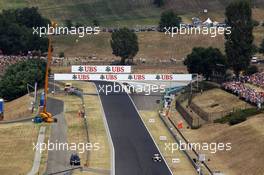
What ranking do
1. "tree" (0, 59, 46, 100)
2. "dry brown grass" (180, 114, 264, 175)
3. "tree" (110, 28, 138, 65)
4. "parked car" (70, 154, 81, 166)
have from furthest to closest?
"tree" (110, 28, 138, 65) → "tree" (0, 59, 46, 100) → "parked car" (70, 154, 81, 166) → "dry brown grass" (180, 114, 264, 175)

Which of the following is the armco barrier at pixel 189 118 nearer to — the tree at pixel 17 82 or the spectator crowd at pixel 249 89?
the spectator crowd at pixel 249 89

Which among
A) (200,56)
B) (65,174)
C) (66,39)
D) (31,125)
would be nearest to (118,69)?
(200,56)

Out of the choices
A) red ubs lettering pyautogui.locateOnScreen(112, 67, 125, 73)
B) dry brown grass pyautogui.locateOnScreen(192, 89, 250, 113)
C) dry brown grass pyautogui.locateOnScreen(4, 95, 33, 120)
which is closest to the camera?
dry brown grass pyautogui.locateOnScreen(192, 89, 250, 113)

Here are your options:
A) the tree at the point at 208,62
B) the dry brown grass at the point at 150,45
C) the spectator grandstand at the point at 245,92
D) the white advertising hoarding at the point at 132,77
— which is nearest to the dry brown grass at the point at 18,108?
the white advertising hoarding at the point at 132,77

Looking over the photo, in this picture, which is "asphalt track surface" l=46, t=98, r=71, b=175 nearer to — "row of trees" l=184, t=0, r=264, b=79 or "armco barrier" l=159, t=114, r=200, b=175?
"armco barrier" l=159, t=114, r=200, b=175

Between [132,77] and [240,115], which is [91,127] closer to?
[240,115]

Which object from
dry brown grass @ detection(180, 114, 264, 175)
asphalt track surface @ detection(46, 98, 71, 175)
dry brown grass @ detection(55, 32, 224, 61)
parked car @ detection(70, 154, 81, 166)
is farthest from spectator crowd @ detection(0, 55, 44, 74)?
parked car @ detection(70, 154, 81, 166)

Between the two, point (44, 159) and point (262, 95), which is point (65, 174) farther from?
point (262, 95)
